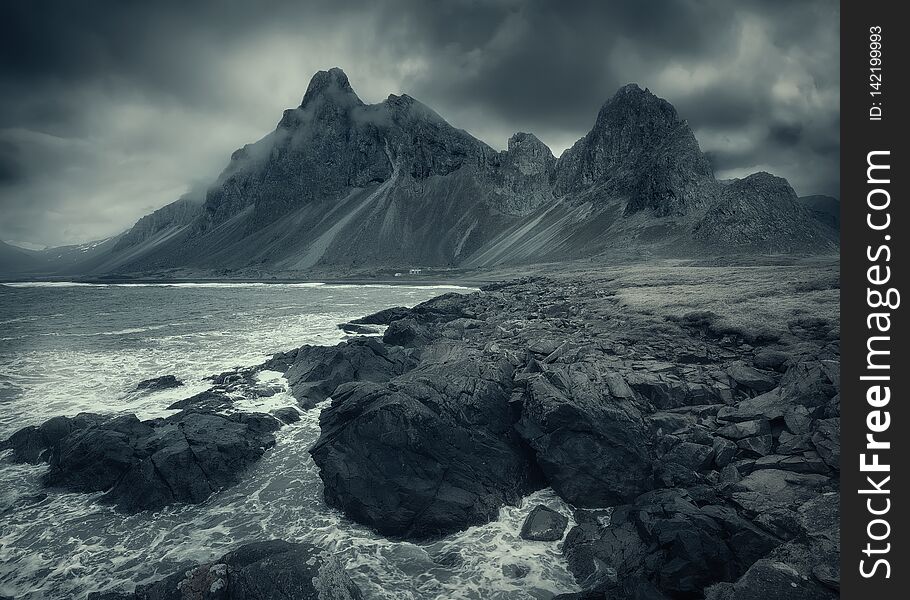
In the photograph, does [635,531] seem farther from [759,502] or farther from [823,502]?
[823,502]

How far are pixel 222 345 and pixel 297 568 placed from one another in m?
33.6

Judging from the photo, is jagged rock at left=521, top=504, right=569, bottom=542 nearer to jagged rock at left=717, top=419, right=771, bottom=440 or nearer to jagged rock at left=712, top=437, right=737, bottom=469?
jagged rock at left=712, top=437, right=737, bottom=469

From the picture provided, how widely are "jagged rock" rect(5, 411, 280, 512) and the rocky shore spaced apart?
0.07m

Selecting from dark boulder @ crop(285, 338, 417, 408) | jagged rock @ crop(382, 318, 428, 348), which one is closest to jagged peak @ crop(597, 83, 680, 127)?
jagged rock @ crop(382, 318, 428, 348)

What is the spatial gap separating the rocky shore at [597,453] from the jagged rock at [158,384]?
20.1ft

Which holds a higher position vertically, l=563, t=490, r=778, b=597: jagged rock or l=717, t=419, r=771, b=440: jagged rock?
l=717, t=419, r=771, b=440: jagged rock

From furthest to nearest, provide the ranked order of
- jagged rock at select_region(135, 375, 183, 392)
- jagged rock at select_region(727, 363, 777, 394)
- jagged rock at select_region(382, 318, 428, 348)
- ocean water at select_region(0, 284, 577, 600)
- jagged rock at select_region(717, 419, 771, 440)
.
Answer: jagged rock at select_region(382, 318, 428, 348) → jagged rock at select_region(135, 375, 183, 392) → jagged rock at select_region(727, 363, 777, 394) → jagged rock at select_region(717, 419, 771, 440) → ocean water at select_region(0, 284, 577, 600)

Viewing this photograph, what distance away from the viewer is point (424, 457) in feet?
43.5

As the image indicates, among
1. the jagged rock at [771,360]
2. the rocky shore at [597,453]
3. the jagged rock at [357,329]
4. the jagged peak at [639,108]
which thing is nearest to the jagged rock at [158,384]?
the rocky shore at [597,453]

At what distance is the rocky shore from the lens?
28.7ft

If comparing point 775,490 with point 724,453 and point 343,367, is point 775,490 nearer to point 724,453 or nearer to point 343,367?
point 724,453

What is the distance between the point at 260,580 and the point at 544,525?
297 inches

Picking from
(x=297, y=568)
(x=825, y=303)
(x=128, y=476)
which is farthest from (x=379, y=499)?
(x=825, y=303)

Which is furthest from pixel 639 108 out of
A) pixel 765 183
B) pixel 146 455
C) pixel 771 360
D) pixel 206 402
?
pixel 146 455
